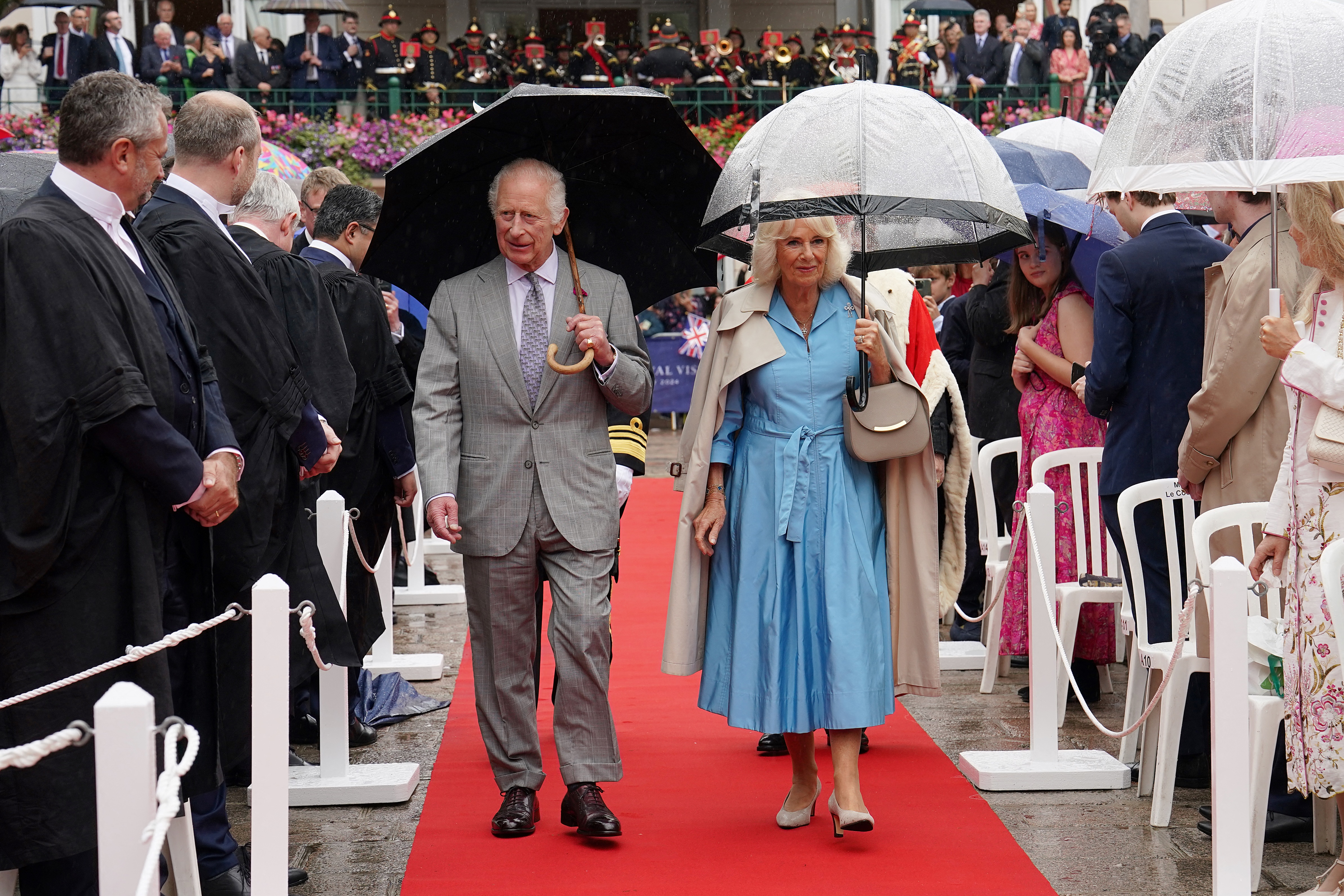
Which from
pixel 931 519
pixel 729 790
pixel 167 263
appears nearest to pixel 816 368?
pixel 931 519

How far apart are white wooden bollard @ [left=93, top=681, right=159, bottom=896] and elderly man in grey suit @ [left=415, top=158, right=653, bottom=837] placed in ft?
6.81

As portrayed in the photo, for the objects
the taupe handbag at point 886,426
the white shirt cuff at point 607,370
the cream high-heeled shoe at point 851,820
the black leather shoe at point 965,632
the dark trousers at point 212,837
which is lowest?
the black leather shoe at point 965,632

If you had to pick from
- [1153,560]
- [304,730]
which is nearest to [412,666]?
[304,730]

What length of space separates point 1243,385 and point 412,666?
371 cm

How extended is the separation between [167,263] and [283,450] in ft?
1.94

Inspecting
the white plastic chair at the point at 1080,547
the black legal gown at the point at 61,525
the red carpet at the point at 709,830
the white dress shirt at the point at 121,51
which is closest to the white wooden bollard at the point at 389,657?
the red carpet at the point at 709,830

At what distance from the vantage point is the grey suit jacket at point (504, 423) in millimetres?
4367

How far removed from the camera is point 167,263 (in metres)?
3.90

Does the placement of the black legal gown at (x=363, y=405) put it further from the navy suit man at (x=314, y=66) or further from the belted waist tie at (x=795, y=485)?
the navy suit man at (x=314, y=66)

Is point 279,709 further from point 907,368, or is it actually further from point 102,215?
point 907,368

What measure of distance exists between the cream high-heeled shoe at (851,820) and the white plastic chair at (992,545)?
201 centimetres

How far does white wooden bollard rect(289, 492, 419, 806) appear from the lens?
478 centimetres

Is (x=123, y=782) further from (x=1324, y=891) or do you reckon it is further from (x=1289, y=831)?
(x=1289, y=831)

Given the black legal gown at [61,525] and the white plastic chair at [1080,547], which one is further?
the white plastic chair at [1080,547]
